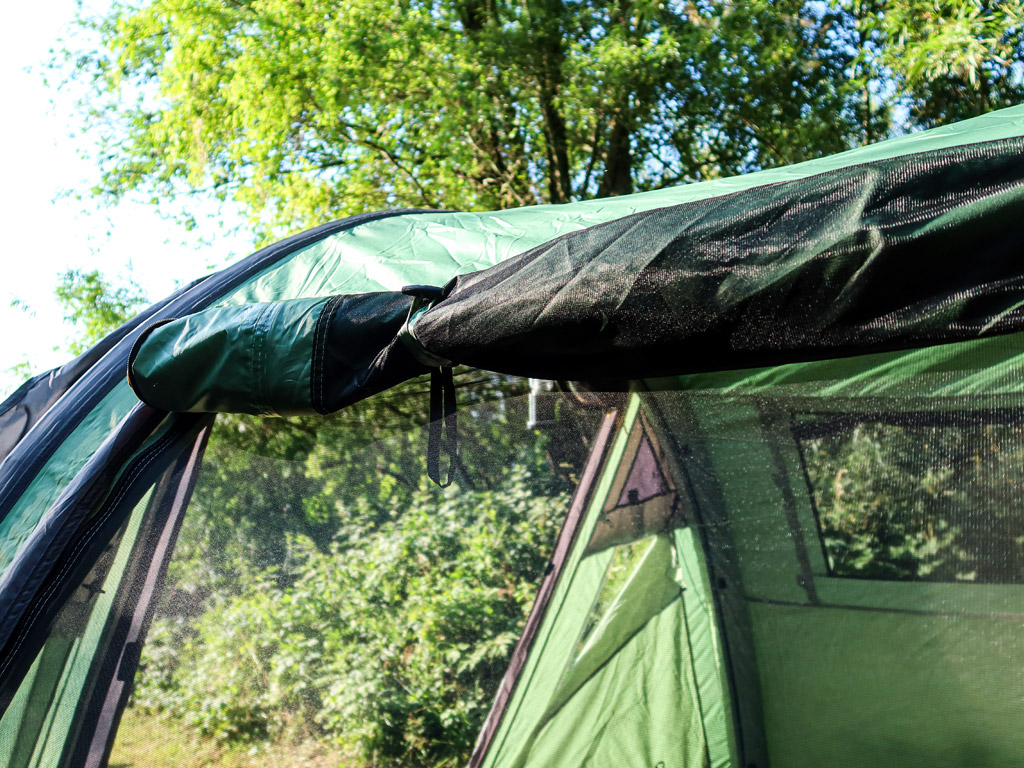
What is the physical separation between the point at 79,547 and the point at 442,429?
63 centimetres

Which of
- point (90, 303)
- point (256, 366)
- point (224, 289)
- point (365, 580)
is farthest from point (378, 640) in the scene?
point (90, 303)

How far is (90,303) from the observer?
7.52m

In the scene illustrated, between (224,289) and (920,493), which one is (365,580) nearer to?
(224,289)

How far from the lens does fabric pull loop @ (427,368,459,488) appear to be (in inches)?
52.4

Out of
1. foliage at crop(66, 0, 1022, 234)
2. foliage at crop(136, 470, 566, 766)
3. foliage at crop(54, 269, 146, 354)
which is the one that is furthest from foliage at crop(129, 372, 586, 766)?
foliage at crop(54, 269, 146, 354)

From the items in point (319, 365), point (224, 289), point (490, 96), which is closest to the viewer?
point (319, 365)

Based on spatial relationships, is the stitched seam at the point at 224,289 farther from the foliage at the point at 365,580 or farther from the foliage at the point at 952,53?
the foliage at the point at 952,53

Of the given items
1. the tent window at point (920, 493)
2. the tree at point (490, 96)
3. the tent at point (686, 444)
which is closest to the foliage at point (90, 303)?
the tree at point (490, 96)

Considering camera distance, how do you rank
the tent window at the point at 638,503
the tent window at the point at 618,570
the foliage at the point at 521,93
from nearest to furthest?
the tent window at the point at 638,503, the tent window at the point at 618,570, the foliage at the point at 521,93

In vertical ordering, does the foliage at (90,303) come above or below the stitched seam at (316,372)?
above

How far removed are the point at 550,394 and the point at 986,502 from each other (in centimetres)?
62

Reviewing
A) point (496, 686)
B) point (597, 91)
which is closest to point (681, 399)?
point (496, 686)

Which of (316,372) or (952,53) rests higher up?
(952,53)

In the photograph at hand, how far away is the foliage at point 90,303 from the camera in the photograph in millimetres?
7441
